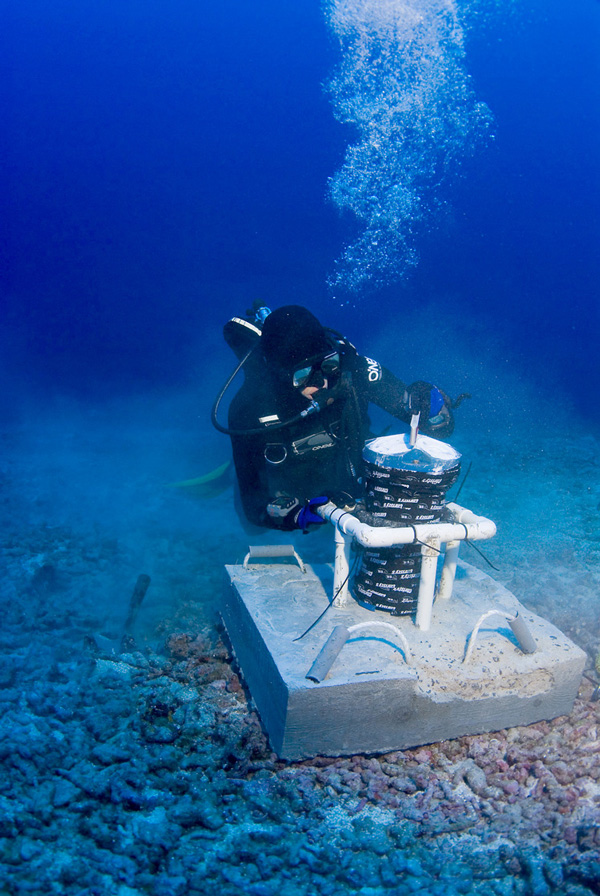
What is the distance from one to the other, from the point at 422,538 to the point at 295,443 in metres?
1.41

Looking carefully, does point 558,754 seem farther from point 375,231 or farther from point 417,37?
point 375,231

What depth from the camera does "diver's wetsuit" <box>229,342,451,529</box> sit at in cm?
375

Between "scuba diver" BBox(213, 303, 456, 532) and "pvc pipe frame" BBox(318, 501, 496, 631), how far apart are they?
62 cm

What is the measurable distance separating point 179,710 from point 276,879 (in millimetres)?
1034

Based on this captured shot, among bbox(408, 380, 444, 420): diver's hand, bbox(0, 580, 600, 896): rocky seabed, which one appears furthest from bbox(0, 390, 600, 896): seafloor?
bbox(408, 380, 444, 420): diver's hand

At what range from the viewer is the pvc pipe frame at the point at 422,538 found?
8.18ft

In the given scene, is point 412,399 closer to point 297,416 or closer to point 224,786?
point 297,416

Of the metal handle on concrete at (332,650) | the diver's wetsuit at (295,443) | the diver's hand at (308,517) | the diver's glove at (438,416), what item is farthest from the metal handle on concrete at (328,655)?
the diver's glove at (438,416)

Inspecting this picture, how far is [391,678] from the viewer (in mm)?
2363

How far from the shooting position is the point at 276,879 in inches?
72.7

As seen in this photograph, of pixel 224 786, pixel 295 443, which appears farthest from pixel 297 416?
pixel 224 786

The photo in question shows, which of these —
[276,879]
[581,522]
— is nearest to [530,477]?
[581,522]

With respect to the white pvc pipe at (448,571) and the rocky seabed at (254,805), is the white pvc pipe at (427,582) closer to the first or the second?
the white pvc pipe at (448,571)

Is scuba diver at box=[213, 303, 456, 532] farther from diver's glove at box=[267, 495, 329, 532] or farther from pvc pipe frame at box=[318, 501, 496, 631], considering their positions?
pvc pipe frame at box=[318, 501, 496, 631]
